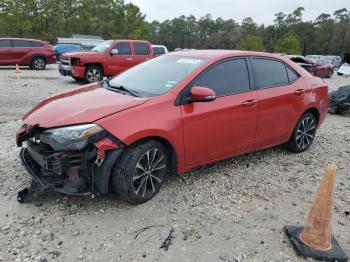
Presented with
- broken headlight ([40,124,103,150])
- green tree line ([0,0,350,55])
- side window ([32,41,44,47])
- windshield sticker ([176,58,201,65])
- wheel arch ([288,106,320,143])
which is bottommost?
Answer: wheel arch ([288,106,320,143])

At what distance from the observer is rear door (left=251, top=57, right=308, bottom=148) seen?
194 inches

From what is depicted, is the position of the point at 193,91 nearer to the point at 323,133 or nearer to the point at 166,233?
the point at 166,233

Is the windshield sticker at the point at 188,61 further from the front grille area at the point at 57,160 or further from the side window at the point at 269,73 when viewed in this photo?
the front grille area at the point at 57,160

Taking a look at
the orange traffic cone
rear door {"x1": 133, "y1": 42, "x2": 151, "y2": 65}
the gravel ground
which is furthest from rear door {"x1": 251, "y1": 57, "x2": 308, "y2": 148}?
rear door {"x1": 133, "y1": 42, "x2": 151, "y2": 65}

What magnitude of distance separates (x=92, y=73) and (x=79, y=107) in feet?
32.8

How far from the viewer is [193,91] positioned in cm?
396

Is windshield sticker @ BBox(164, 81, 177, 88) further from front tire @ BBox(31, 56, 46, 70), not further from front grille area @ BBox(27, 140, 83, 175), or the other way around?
front tire @ BBox(31, 56, 46, 70)

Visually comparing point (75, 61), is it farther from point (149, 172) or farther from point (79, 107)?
point (149, 172)

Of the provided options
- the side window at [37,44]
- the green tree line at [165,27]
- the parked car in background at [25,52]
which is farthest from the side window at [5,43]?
the green tree line at [165,27]

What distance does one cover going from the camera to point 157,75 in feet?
14.9

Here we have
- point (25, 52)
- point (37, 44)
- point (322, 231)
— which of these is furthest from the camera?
point (37, 44)

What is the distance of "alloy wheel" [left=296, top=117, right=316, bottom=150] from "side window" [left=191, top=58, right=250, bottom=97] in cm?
149

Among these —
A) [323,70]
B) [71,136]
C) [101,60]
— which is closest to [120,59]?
[101,60]

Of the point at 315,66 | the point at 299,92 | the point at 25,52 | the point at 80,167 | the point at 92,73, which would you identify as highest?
the point at 25,52
